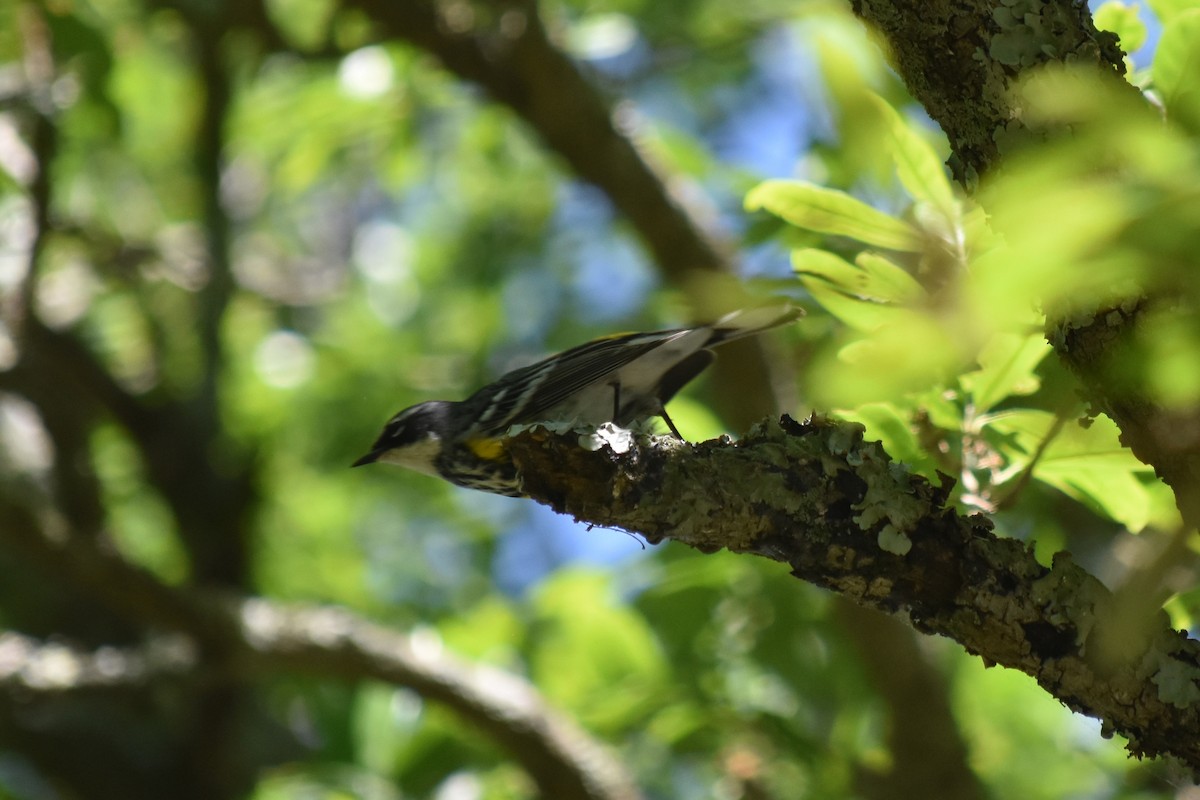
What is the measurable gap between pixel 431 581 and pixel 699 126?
2.82 m

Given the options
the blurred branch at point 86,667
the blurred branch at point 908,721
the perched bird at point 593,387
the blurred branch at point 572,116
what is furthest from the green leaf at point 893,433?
the blurred branch at point 86,667

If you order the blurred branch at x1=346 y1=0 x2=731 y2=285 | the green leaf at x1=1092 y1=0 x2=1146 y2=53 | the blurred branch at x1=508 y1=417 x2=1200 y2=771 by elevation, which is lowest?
the blurred branch at x1=508 y1=417 x2=1200 y2=771

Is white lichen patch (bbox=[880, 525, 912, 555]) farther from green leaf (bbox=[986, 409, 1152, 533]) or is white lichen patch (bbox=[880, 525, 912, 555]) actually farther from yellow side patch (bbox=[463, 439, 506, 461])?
yellow side patch (bbox=[463, 439, 506, 461])

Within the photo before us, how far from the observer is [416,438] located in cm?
376

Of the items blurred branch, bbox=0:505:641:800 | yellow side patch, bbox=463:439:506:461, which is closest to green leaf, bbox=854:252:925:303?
yellow side patch, bbox=463:439:506:461

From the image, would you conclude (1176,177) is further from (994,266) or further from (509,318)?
(509,318)

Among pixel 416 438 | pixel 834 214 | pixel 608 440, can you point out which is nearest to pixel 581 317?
pixel 416 438

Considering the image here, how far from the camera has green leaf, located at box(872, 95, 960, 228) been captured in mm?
1718

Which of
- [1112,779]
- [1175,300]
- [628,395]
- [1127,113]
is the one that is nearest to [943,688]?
[1112,779]

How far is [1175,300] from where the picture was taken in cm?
116

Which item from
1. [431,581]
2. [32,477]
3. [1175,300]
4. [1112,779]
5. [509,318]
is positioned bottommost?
[1175,300]

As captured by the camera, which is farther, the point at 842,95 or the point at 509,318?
the point at 509,318

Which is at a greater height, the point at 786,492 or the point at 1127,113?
the point at 786,492

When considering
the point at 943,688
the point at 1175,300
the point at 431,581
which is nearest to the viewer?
the point at 1175,300
